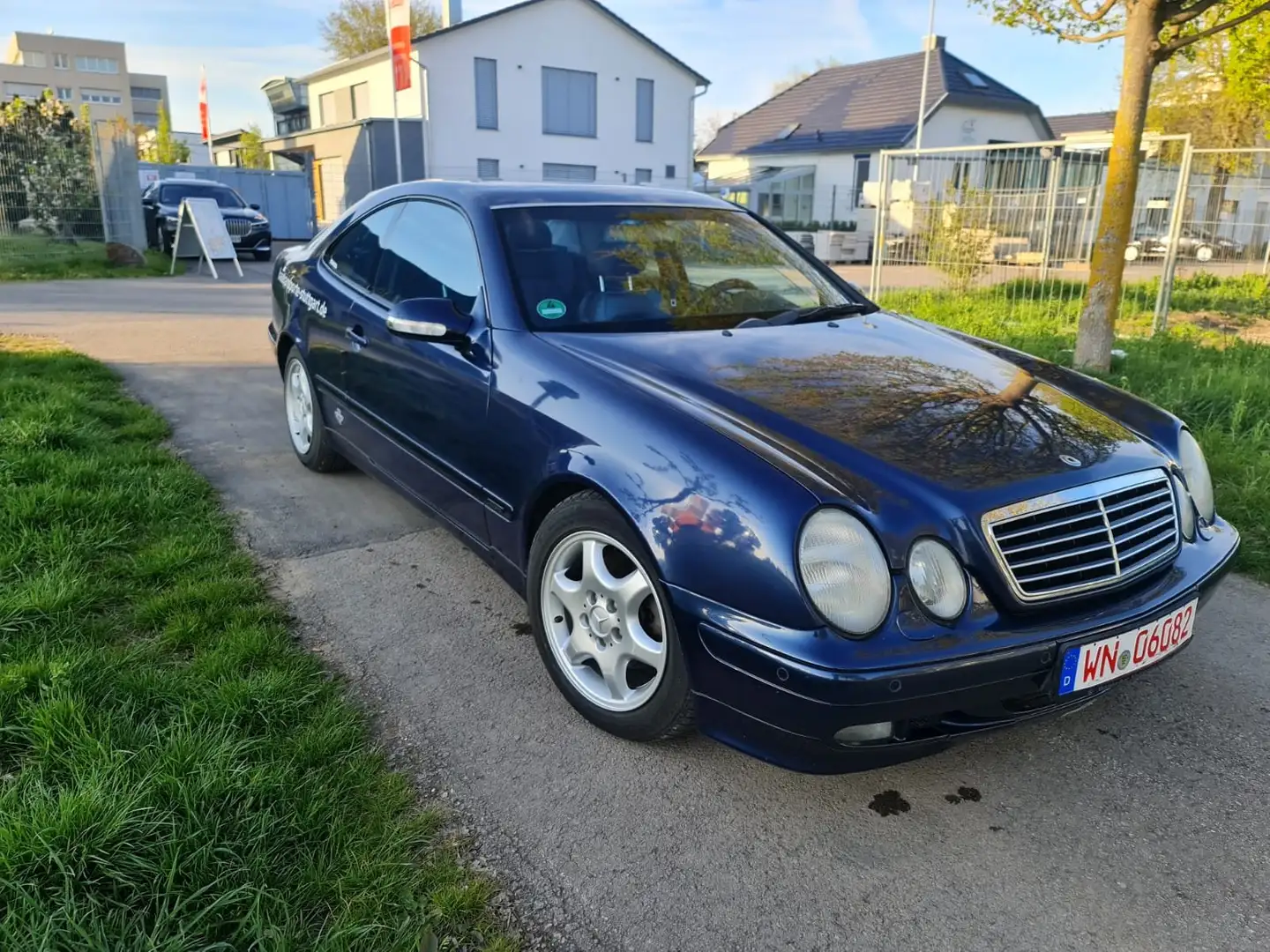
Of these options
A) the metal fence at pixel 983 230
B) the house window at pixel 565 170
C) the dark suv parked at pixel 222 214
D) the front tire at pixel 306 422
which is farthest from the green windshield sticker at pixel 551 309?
the house window at pixel 565 170

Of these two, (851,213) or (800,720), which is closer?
(800,720)

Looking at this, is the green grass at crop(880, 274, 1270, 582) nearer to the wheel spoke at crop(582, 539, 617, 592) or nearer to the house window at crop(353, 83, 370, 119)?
the wheel spoke at crop(582, 539, 617, 592)

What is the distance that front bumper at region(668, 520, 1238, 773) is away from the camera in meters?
2.03

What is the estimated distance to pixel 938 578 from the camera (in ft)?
7.03

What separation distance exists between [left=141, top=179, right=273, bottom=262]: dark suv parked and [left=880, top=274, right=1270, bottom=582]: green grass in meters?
12.5

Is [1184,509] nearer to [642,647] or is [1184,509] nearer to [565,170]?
[642,647]

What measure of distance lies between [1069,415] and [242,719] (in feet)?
8.46

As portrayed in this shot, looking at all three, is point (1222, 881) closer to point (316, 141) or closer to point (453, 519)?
point (453, 519)

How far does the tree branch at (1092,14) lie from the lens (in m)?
6.53

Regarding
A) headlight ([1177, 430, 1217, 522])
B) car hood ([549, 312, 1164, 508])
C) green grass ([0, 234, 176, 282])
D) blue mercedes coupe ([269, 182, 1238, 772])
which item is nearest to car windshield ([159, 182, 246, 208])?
green grass ([0, 234, 176, 282])

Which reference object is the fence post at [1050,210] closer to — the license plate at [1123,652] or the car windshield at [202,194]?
the license plate at [1123,652]

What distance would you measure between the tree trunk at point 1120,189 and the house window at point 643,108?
2936 centimetres

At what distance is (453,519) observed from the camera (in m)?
3.37

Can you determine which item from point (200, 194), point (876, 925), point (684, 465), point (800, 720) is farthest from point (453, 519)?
point (200, 194)
